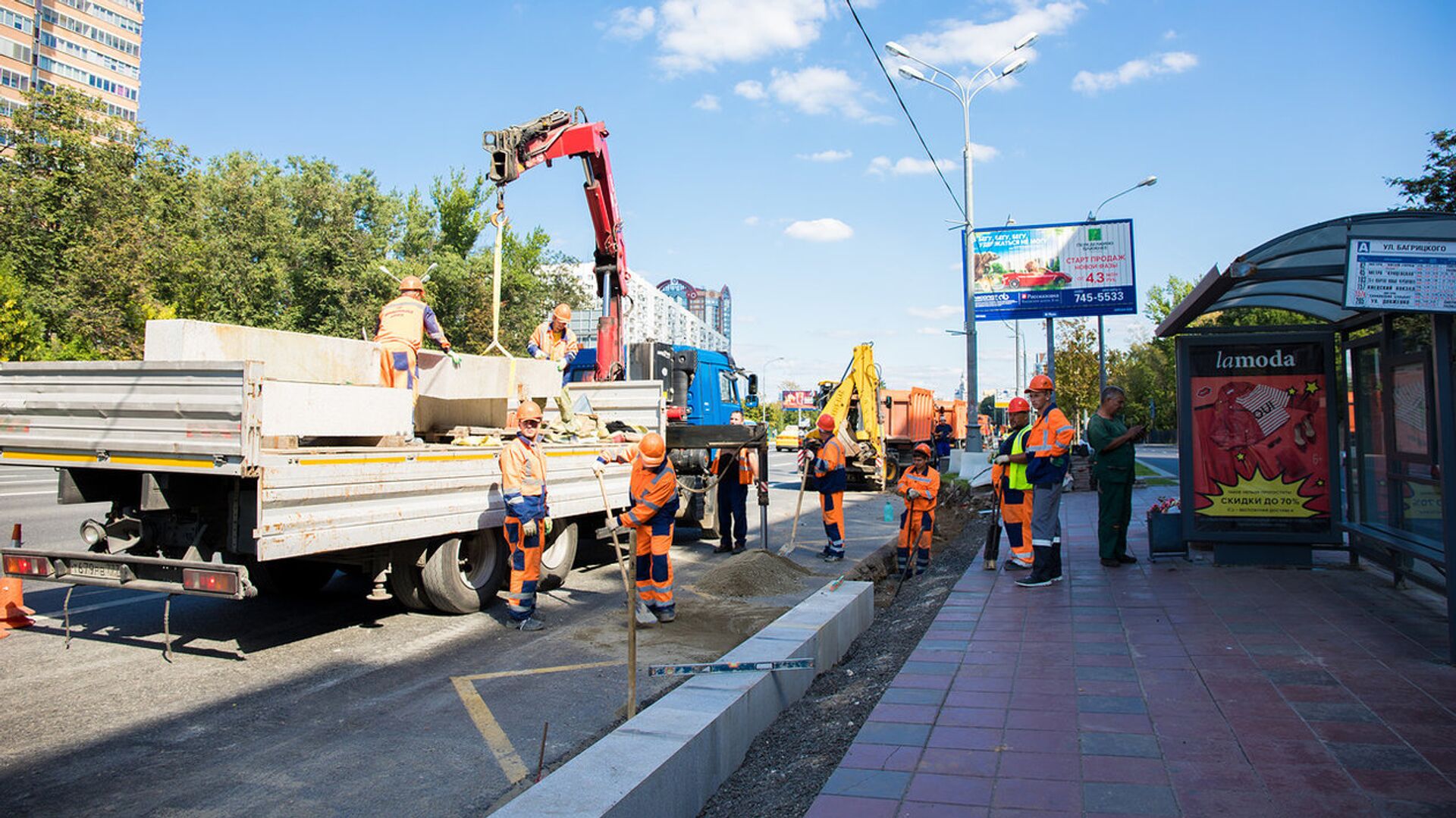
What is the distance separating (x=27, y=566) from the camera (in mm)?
5910

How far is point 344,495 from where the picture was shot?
5816mm

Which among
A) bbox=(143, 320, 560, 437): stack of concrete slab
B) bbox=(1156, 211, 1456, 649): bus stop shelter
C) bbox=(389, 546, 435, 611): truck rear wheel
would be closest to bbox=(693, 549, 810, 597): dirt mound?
bbox=(389, 546, 435, 611): truck rear wheel

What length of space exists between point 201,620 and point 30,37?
80.4 meters

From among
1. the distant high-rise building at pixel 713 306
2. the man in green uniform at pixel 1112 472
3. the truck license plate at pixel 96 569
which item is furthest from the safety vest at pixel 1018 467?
the distant high-rise building at pixel 713 306

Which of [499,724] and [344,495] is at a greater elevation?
[344,495]

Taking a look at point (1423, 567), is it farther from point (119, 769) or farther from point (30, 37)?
point (30, 37)

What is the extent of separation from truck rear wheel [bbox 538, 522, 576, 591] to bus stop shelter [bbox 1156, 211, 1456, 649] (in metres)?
5.80

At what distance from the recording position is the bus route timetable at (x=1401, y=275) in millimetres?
4949

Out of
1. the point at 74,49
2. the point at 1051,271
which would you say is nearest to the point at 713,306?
the point at 74,49

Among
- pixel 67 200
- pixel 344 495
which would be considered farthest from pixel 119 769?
pixel 67 200

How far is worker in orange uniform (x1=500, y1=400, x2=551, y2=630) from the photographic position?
6.93 metres

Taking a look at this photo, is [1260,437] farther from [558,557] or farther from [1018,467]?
[558,557]

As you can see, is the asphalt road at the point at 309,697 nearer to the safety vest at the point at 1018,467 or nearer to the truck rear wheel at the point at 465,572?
the truck rear wheel at the point at 465,572

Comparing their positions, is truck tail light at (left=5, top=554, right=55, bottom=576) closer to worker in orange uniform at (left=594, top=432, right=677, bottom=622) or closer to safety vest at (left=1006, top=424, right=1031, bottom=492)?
worker in orange uniform at (left=594, top=432, right=677, bottom=622)
